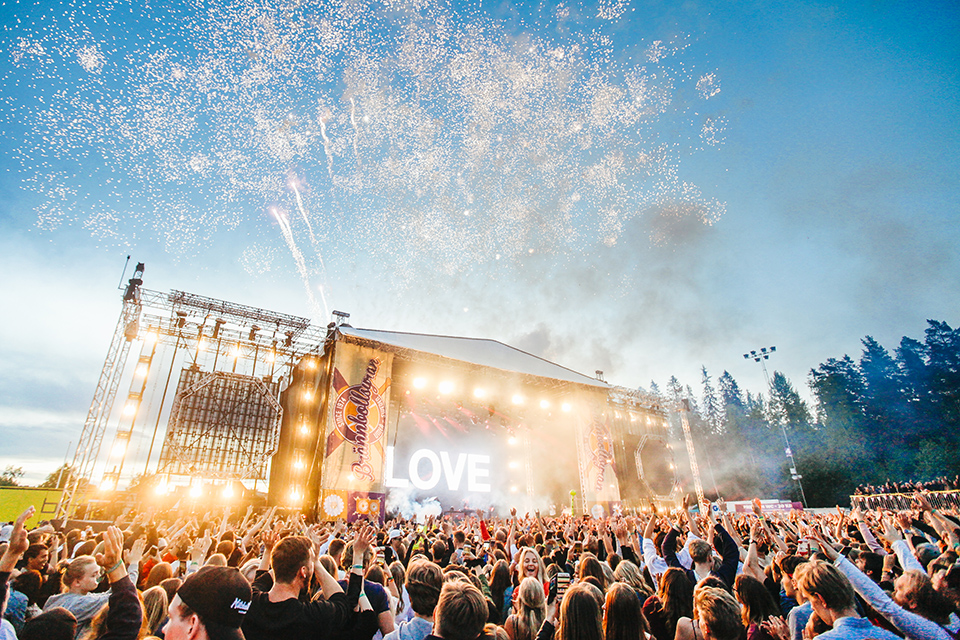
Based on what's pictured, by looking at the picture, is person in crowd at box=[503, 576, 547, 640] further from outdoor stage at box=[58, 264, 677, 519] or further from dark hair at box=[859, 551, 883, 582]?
outdoor stage at box=[58, 264, 677, 519]

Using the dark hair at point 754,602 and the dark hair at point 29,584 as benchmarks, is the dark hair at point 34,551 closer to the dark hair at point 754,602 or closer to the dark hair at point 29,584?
the dark hair at point 29,584

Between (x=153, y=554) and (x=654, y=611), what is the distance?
6.88 meters

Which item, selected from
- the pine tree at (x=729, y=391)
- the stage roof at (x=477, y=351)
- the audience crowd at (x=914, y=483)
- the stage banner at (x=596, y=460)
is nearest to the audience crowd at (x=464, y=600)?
the stage roof at (x=477, y=351)

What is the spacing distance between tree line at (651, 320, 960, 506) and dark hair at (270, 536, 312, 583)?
29.1 m

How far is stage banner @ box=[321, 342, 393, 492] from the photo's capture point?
17125mm

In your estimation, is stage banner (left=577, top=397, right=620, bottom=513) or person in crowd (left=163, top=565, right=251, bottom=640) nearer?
person in crowd (left=163, top=565, right=251, bottom=640)

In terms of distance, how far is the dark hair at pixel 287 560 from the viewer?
2.54 m

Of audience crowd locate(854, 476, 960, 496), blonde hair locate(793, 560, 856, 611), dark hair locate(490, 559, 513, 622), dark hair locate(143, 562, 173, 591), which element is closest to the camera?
blonde hair locate(793, 560, 856, 611)

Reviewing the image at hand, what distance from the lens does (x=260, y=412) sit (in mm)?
31953

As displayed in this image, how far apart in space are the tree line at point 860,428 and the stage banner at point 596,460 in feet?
19.2

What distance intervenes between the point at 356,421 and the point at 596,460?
543 inches

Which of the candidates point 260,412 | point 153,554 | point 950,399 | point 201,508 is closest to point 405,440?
point 201,508

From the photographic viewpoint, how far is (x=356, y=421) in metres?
18.0

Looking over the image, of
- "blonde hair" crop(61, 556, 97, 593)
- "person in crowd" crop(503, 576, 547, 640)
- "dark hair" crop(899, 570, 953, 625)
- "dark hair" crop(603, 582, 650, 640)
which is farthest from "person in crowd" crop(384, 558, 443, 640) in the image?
"dark hair" crop(899, 570, 953, 625)
